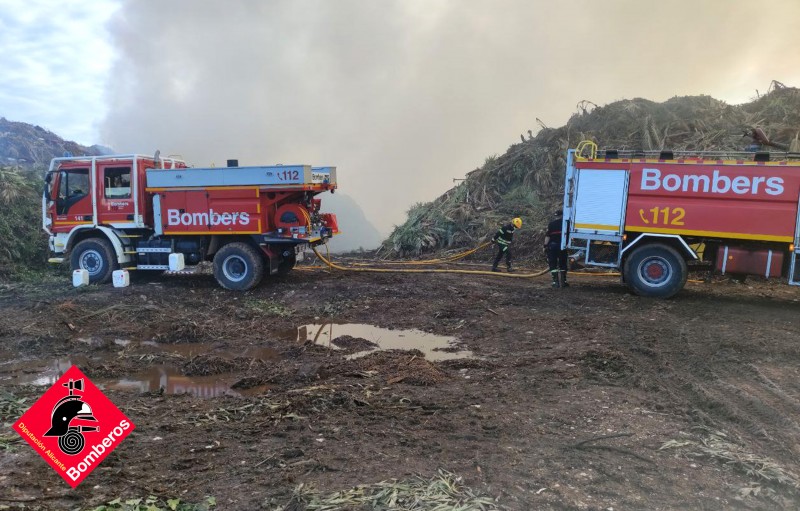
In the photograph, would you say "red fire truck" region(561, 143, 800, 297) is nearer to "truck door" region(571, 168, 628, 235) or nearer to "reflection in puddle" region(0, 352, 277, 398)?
"truck door" region(571, 168, 628, 235)

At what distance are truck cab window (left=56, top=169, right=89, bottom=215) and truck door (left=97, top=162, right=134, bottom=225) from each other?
1.39 ft

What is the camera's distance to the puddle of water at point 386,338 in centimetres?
689

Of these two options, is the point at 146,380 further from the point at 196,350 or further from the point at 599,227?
the point at 599,227

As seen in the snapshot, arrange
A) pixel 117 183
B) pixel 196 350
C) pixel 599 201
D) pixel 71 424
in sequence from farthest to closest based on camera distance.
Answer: pixel 117 183
pixel 599 201
pixel 196 350
pixel 71 424

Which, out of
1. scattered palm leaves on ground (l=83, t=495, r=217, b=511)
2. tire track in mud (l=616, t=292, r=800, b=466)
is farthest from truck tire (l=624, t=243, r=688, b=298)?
scattered palm leaves on ground (l=83, t=495, r=217, b=511)

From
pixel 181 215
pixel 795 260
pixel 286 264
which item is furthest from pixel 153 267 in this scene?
pixel 795 260

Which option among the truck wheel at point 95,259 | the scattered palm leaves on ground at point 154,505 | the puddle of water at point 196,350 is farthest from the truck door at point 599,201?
the truck wheel at point 95,259

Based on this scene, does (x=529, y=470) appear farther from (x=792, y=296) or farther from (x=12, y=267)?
(x=12, y=267)

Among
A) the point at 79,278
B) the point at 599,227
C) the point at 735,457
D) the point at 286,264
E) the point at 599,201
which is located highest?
the point at 599,201

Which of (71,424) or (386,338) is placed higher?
(71,424)

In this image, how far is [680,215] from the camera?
933cm

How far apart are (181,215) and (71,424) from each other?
857 cm

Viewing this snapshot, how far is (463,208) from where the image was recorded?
1830 cm

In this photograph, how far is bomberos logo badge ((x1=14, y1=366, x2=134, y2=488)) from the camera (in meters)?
3.02
